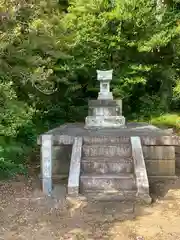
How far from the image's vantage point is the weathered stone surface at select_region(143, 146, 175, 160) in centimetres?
779

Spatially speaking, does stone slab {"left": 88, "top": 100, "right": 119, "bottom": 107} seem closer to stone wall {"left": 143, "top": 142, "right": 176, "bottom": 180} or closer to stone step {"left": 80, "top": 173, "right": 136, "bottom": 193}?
stone wall {"left": 143, "top": 142, "right": 176, "bottom": 180}

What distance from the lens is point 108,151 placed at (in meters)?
7.70

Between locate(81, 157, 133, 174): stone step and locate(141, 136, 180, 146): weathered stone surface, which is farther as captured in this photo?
locate(141, 136, 180, 146): weathered stone surface

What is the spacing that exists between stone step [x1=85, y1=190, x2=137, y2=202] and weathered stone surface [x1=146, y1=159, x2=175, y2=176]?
1401mm

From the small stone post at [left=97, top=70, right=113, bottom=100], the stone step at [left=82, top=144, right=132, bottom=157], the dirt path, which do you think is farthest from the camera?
the small stone post at [left=97, top=70, right=113, bottom=100]


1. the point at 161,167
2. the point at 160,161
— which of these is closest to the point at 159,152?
the point at 160,161

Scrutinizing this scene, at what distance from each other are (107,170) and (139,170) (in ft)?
2.32

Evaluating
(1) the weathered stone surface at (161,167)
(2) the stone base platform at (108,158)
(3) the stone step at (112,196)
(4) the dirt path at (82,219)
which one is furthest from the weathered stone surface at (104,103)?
(3) the stone step at (112,196)

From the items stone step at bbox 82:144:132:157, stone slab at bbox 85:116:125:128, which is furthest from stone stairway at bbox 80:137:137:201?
stone slab at bbox 85:116:125:128

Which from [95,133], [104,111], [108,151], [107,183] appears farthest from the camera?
[104,111]

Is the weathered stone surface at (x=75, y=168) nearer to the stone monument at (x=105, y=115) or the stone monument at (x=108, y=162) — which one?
the stone monument at (x=108, y=162)

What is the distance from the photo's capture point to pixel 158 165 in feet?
25.7

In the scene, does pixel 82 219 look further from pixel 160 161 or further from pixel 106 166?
pixel 160 161

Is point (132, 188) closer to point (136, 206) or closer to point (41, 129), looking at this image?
point (136, 206)
